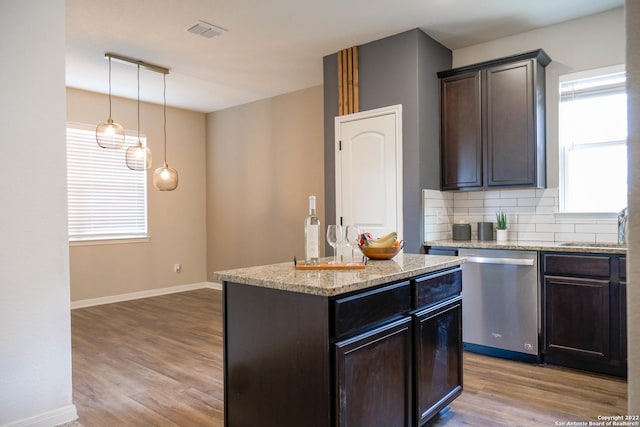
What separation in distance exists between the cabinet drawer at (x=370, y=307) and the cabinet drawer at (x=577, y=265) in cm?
180

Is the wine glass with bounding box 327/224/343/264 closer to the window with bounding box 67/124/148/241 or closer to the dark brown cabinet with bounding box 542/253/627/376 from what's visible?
the dark brown cabinet with bounding box 542/253/627/376

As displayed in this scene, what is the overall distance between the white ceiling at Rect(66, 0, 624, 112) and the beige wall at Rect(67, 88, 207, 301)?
0.89 metres

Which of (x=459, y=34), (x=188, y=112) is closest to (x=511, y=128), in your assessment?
(x=459, y=34)

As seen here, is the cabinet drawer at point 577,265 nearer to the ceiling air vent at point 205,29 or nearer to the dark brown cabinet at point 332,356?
the dark brown cabinet at point 332,356

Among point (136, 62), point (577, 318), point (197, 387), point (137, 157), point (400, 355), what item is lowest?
point (197, 387)

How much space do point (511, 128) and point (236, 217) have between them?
4.25 meters

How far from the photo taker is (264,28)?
3.81 meters

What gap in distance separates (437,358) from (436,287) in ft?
1.27

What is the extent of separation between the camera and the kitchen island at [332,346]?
171cm

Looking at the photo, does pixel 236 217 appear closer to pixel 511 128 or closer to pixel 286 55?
pixel 286 55

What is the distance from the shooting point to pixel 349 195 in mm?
4246

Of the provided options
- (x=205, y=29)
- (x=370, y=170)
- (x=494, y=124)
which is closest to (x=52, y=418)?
(x=370, y=170)

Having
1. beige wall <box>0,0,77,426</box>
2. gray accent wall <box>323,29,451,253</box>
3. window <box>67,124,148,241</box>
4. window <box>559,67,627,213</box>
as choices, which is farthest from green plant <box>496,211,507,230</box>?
window <box>67,124,148,241</box>

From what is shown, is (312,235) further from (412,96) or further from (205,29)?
(205,29)
